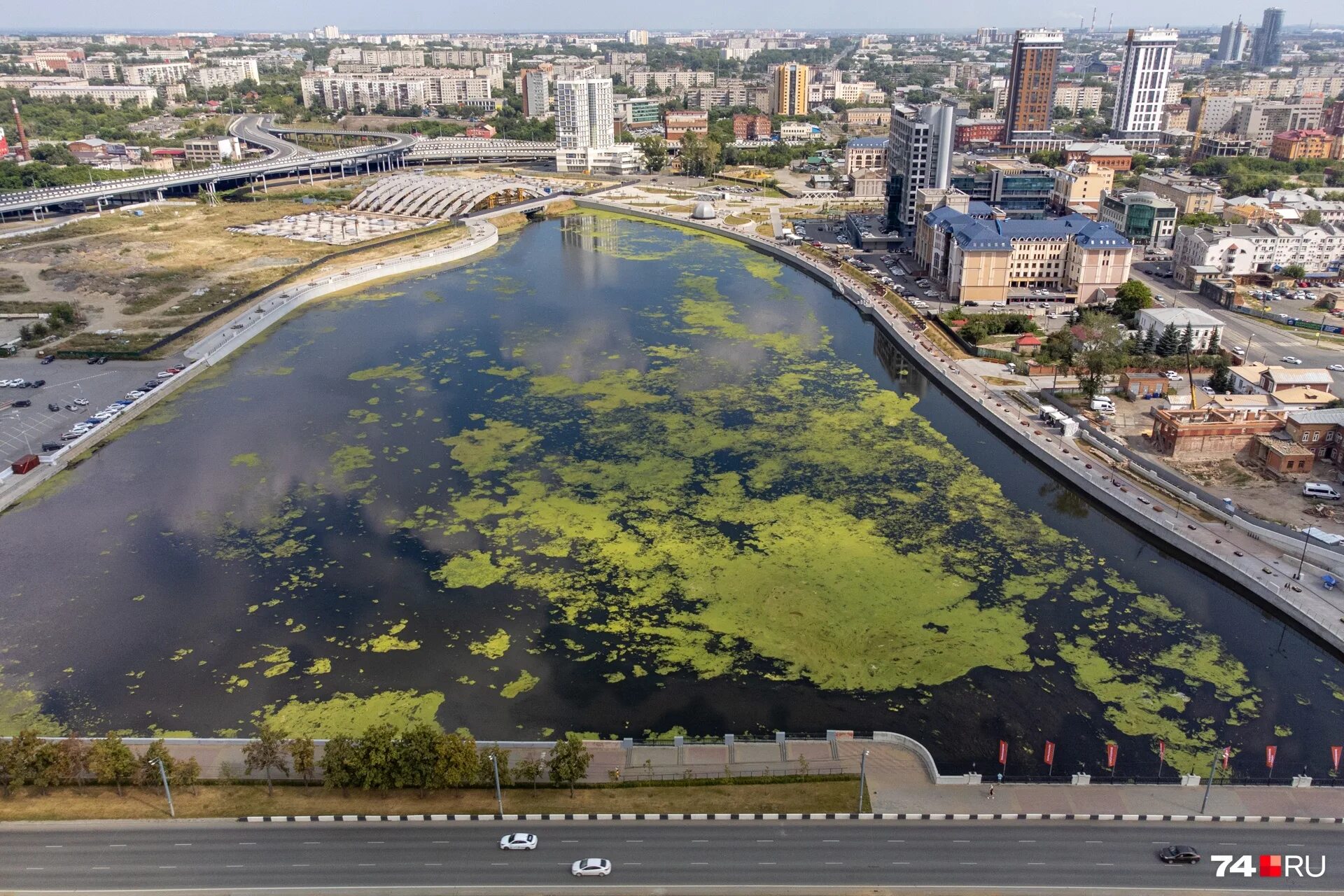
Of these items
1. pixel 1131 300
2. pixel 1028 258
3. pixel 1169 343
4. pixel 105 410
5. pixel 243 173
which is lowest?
pixel 105 410

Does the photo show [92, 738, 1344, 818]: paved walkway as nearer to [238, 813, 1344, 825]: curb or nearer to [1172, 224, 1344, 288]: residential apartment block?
[238, 813, 1344, 825]: curb

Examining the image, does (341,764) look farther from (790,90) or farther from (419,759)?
(790,90)

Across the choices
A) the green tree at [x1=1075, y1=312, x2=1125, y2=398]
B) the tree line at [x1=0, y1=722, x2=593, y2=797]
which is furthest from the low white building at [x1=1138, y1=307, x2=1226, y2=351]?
the tree line at [x1=0, y1=722, x2=593, y2=797]

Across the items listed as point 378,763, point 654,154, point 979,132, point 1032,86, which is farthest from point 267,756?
point 979,132

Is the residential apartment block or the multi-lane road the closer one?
the multi-lane road

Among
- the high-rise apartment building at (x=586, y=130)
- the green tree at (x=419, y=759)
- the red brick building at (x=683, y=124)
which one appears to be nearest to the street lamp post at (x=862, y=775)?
the green tree at (x=419, y=759)

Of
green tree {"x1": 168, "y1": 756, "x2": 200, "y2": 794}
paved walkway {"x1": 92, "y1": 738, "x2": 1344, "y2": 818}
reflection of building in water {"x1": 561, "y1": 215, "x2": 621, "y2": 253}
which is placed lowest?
paved walkway {"x1": 92, "y1": 738, "x2": 1344, "y2": 818}

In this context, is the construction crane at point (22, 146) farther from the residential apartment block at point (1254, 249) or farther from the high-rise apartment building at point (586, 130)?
the residential apartment block at point (1254, 249)
